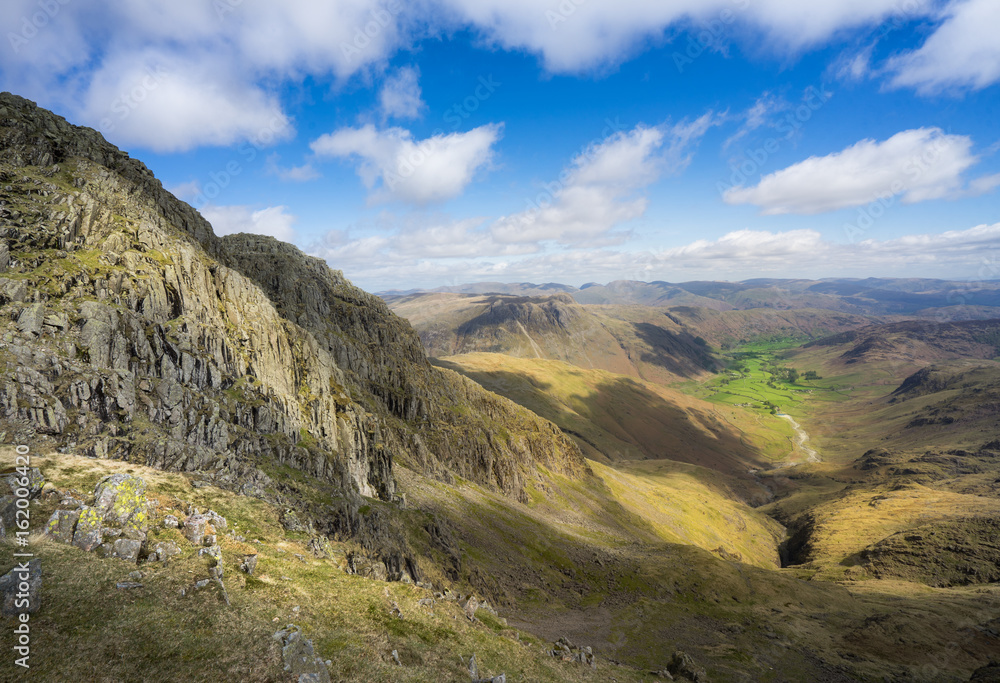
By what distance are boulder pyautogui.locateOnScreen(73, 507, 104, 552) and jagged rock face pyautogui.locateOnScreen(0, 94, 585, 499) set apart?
2056 centimetres

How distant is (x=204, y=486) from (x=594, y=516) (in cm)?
10787

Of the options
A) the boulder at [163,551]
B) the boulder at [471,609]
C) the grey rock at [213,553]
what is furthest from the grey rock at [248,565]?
the boulder at [471,609]

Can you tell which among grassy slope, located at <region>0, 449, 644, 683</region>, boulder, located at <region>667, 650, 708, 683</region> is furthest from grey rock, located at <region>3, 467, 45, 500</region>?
boulder, located at <region>667, 650, 708, 683</region>

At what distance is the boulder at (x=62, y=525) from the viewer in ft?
66.6

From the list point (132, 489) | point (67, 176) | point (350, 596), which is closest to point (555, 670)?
point (350, 596)

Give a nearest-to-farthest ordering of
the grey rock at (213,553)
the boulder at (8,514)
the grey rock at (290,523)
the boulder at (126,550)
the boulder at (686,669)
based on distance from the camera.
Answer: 1. the boulder at (8,514)
2. the boulder at (126,550)
3. the grey rock at (213,553)
4. the grey rock at (290,523)
5. the boulder at (686,669)

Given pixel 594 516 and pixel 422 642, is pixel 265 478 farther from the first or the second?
pixel 594 516

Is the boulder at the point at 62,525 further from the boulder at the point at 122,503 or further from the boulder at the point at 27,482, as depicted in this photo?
the boulder at the point at 27,482

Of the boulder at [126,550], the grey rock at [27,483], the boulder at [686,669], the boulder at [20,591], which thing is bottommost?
the boulder at [686,669]

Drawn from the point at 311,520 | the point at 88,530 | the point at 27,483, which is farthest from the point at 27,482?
the point at 311,520

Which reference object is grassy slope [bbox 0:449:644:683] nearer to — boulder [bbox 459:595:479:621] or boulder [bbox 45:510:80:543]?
boulder [bbox 45:510:80:543]

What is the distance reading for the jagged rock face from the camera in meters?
38.4

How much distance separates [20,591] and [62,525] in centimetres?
618

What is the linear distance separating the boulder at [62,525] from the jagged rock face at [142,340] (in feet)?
65.3
